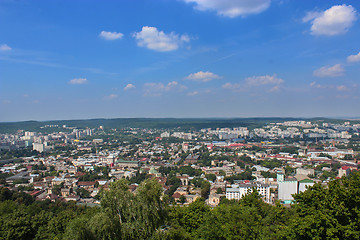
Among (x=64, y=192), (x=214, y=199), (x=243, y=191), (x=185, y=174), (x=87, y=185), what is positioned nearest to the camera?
(x=214, y=199)

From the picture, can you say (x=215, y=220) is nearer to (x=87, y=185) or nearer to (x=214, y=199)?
(x=214, y=199)

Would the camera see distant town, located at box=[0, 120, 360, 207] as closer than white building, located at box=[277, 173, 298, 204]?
No

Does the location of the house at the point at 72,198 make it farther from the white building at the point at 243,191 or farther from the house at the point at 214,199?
the white building at the point at 243,191

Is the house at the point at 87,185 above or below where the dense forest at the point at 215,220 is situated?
below

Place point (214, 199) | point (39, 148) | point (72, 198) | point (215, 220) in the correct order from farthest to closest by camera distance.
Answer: point (39, 148)
point (72, 198)
point (214, 199)
point (215, 220)

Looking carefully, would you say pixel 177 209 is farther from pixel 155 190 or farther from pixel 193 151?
pixel 193 151

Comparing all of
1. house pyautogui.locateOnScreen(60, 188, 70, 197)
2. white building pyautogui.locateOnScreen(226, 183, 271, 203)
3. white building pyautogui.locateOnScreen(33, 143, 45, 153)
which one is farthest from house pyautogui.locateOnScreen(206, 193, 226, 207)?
white building pyautogui.locateOnScreen(33, 143, 45, 153)

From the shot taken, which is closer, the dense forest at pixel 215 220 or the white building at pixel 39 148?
the dense forest at pixel 215 220

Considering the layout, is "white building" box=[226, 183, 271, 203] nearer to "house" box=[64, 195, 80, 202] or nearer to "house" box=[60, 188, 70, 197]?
"house" box=[64, 195, 80, 202]

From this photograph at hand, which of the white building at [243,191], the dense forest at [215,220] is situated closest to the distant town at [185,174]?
the white building at [243,191]

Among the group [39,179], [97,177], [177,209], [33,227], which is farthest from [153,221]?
[39,179]

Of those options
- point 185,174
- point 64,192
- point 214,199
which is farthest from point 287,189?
point 64,192
